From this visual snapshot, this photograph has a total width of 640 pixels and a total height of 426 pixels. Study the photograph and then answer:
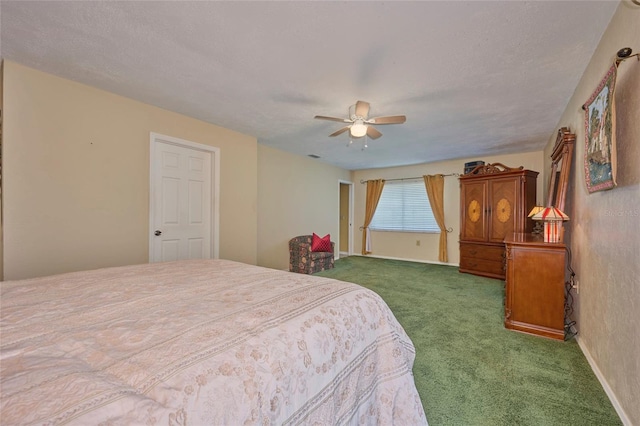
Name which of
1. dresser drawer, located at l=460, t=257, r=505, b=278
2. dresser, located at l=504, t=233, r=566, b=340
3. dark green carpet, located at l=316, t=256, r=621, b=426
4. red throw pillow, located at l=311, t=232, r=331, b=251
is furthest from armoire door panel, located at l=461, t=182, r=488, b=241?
red throw pillow, located at l=311, t=232, r=331, b=251

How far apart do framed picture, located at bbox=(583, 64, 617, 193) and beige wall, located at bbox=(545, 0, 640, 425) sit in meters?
0.06

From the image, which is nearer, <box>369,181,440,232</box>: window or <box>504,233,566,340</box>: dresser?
<box>504,233,566,340</box>: dresser

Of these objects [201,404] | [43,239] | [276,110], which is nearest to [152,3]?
[276,110]

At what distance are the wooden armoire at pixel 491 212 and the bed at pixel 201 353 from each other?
160 inches

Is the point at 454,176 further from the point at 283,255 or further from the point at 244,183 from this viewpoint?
the point at 244,183

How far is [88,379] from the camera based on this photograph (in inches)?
24.8

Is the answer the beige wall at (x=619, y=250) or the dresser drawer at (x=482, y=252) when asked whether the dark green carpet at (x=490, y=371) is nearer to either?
the beige wall at (x=619, y=250)

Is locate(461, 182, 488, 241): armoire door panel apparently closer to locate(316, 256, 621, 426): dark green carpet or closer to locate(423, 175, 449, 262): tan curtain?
locate(423, 175, 449, 262): tan curtain

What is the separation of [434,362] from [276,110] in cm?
294

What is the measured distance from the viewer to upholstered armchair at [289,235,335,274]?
4.86 metres

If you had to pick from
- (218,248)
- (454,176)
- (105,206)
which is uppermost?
(454,176)

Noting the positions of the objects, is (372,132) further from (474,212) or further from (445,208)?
(445,208)

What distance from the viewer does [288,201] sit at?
5.25 meters

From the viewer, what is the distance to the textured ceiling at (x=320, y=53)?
1.57 m
